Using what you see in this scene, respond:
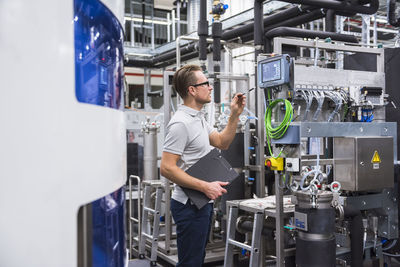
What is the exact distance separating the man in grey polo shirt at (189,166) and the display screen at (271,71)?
0.41 meters

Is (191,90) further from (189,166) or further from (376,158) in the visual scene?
(376,158)

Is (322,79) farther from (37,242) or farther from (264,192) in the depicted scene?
(37,242)

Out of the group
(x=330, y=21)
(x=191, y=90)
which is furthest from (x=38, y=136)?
(x=330, y=21)

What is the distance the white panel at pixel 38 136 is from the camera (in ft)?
2.33

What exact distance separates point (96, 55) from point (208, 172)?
1.38 m

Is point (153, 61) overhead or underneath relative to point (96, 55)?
overhead

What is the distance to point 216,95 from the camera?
13.8 ft

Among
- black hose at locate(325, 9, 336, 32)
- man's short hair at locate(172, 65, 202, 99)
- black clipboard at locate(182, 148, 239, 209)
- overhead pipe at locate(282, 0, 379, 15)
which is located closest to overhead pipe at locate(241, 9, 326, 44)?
black hose at locate(325, 9, 336, 32)

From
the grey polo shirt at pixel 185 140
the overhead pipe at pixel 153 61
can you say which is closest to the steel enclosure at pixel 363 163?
the grey polo shirt at pixel 185 140

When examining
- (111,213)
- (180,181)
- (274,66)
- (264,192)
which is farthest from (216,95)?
(111,213)

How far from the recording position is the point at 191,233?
2.09 metres

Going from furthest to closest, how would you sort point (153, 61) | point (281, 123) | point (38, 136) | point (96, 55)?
1. point (153, 61)
2. point (281, 123)
3. point (96, 55)
4. point (38, 136)

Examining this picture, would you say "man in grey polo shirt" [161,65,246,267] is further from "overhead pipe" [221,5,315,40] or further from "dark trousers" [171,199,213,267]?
"overhead pipe" [221,5,315,40]

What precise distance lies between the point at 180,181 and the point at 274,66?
914 mm
